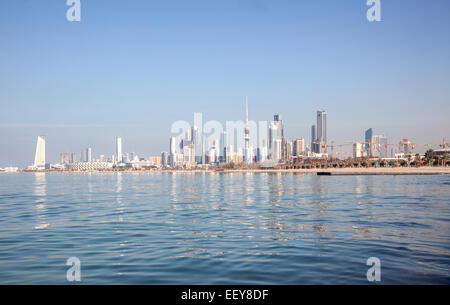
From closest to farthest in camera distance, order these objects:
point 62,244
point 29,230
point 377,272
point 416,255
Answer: point 377,272 → point 416,255 → point 62,244 → point 29,230

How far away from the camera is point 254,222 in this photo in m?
25.6

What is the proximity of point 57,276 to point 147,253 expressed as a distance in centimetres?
411

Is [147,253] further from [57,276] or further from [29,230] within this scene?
[29,230]

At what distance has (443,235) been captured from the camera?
65.1 ft

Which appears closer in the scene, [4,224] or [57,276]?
[57,276]

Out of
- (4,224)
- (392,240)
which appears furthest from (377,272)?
(4,224)
